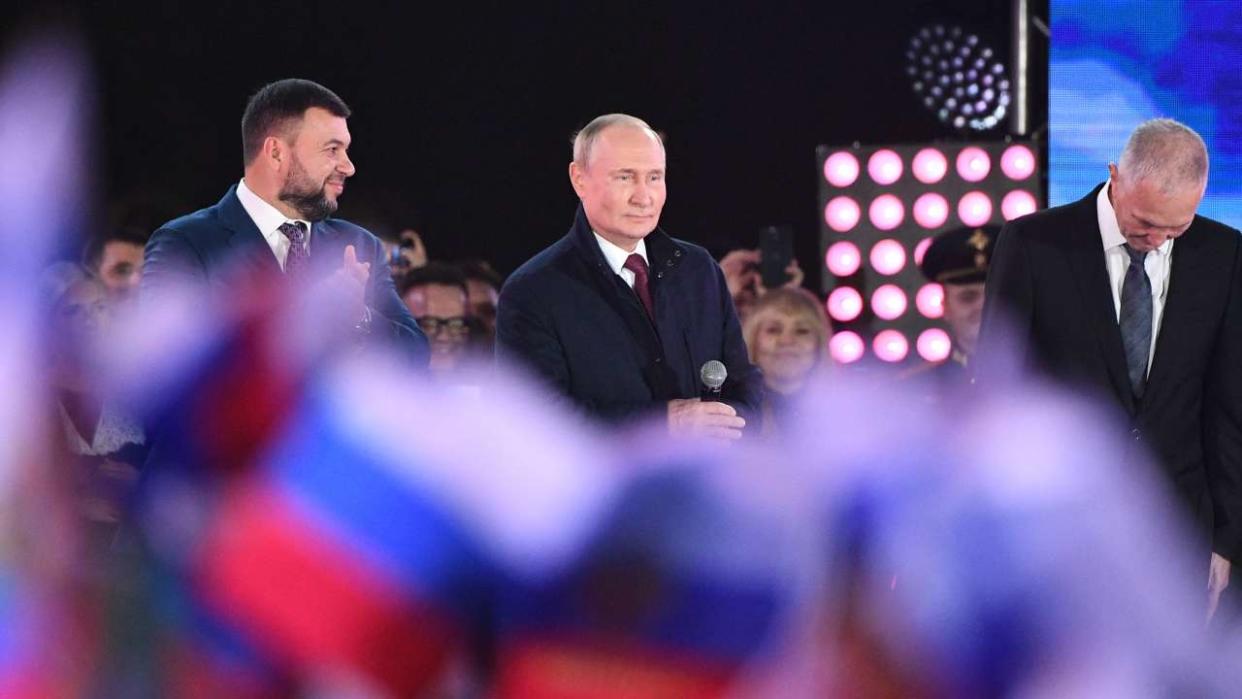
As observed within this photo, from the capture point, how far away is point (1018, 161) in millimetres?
5508

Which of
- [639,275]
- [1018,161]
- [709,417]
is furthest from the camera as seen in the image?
[1018,161]

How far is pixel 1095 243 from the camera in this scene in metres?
2.88

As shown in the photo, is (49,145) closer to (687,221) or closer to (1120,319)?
(1120,319)

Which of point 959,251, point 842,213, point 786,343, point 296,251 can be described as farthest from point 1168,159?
point 842,213

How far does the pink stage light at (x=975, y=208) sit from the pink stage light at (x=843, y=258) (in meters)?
0.42

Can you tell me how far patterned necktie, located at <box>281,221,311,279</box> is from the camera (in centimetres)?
280

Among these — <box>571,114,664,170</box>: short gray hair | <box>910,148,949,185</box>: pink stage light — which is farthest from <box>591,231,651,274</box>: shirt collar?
<box>910,148,949,185</box>: pink stage light

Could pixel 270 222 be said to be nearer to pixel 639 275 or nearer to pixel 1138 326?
pixel 639 275

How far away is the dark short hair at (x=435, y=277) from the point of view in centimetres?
497

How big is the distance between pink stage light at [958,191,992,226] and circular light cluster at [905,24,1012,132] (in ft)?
2.11

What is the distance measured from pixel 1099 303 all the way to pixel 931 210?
9.03ft

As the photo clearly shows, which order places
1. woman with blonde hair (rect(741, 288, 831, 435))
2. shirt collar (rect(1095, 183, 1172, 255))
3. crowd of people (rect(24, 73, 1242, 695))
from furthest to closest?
woman with blonde hair (rect(741, 288, 831, 435)) → shirt collar (rect(1095, 183, 1172, 255)) → crowd of people (rect(24, 73, 1242, 695))

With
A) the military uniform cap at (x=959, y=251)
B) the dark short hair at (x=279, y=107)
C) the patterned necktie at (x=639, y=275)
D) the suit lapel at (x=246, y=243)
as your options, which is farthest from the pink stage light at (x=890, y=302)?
the suit lapel at (x=246, y=243)

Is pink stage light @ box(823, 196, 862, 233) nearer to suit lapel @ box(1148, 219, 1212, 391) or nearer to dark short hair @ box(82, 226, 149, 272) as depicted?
dark short hair @ box(82, 226, 149, 272)
